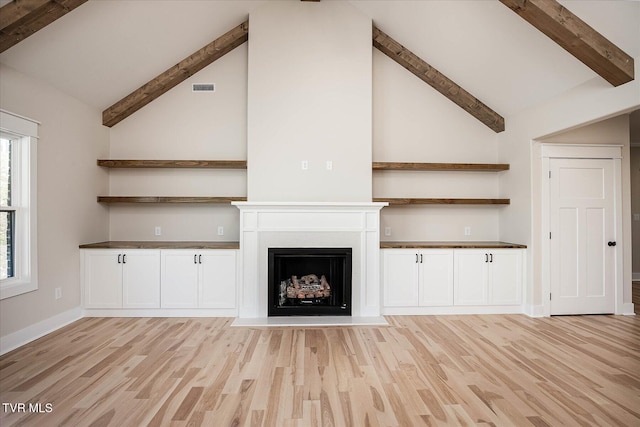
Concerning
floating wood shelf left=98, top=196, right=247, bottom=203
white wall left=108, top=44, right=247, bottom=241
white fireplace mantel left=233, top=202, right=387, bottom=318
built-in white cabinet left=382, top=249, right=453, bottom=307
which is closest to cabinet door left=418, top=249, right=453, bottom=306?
built-in white cabinet left=382, top=249, right=453, bottom=307

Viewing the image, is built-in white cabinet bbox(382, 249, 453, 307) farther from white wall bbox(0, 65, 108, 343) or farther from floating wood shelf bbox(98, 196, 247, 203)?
white wall bbox(0, 65, 108, 343)

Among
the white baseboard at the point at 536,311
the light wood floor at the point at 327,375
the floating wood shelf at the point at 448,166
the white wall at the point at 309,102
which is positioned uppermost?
the white wall at the point at 309,102

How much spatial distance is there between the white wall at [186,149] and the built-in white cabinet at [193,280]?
2.32 ft

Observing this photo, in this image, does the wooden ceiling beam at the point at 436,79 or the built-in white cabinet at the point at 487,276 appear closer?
the built-in white cabinet at the point at 487,276

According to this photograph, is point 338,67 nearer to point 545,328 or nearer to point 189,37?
point 189,37

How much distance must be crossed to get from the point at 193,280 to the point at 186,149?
74.0 inches

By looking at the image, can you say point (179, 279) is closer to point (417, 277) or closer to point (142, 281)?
point (142, 281)

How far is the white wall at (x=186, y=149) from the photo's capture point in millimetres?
4898

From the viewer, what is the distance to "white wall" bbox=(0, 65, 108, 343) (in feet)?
10.9

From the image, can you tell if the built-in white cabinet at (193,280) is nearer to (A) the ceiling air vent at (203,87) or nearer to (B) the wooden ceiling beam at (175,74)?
(B) the wooden ceiling beam at (175,74)

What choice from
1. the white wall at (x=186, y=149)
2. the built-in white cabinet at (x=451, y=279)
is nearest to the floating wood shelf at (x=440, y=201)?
the built-in white cabinet at (x=451, y=279)

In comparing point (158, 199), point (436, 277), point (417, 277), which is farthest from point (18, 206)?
point (436, 277)

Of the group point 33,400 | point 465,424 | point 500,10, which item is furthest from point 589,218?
point 33,400

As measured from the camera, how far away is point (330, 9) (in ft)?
14.8
